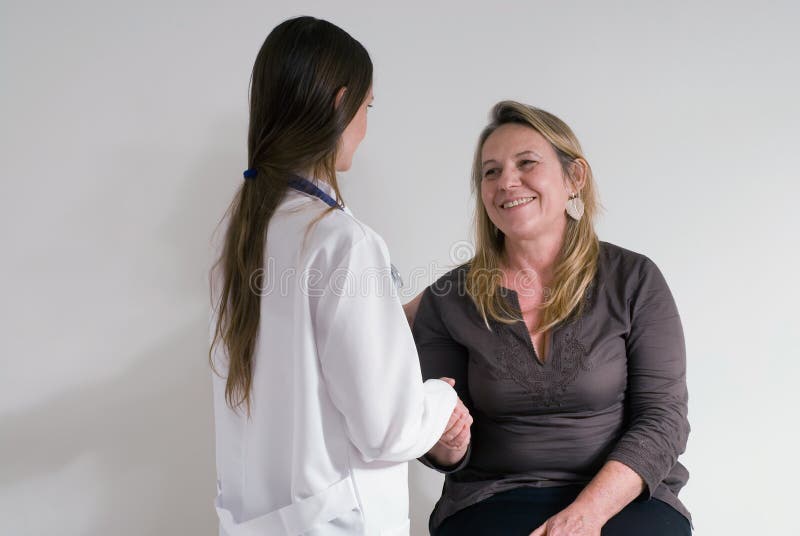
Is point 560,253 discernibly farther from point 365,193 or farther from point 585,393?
point 365,193

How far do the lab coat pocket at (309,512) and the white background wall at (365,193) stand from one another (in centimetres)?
87

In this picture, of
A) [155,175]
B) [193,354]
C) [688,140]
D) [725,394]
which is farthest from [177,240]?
[725,394]

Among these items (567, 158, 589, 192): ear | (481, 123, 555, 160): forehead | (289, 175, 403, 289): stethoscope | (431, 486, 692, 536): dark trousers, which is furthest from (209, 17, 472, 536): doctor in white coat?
(567, 158, 589, 192): ear

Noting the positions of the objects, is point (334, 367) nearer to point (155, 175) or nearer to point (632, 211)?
point (155, 175)

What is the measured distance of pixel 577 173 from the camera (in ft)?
5.95

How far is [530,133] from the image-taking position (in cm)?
177

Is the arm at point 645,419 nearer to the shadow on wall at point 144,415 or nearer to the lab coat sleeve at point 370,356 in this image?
the lab coat sleeve at point 370,356

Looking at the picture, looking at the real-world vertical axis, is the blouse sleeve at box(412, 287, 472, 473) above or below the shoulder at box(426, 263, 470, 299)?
below

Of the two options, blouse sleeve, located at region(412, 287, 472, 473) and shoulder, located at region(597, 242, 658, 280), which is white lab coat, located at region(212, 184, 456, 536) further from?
shoulder, located at region(597, 242, 658, 280)

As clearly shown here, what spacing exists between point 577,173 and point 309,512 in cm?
106

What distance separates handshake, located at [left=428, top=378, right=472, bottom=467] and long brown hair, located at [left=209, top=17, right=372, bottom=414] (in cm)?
42

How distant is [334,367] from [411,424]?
0.51 feet

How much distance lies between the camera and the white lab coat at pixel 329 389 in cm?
116

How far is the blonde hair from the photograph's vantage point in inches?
66.6
